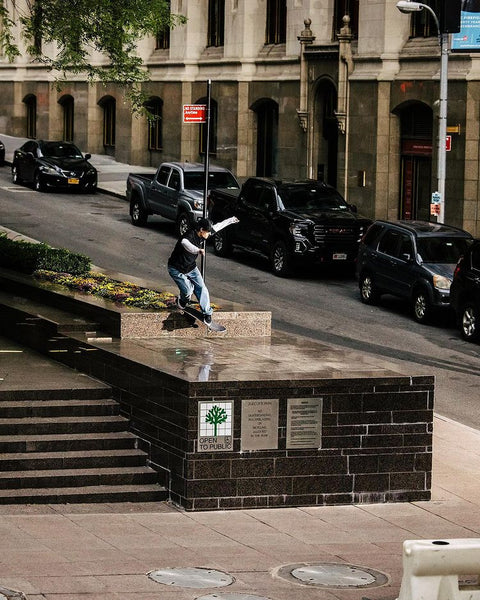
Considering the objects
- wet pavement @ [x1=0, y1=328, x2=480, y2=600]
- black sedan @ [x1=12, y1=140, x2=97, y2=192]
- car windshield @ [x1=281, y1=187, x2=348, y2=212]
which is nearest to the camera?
wet pavement @ [x1=0, y1=328, x2=480, y2=600]

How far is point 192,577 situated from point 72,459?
3348 millimetres

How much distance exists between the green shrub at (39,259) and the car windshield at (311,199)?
1162 cm

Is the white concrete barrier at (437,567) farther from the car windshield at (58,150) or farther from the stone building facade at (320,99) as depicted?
the car windshield at (58,150)

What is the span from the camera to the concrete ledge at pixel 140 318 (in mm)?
17125

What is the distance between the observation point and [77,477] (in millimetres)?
14656

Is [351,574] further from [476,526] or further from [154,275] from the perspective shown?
[154,275]

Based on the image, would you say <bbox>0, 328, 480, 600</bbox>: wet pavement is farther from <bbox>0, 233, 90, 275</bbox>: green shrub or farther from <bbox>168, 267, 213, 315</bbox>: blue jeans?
<bbox>0, 233, 90, 275</bbox>: green shrub

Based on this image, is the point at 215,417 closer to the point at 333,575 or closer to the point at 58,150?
the point at 333,575

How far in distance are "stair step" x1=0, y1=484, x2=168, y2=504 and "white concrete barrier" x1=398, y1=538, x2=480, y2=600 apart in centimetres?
480

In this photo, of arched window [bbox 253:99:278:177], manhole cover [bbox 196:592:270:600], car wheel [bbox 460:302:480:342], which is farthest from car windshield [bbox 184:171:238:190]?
manhole cover [bbox 196:592:270:600]

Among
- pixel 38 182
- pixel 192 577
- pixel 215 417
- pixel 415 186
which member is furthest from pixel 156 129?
pixel 192 577

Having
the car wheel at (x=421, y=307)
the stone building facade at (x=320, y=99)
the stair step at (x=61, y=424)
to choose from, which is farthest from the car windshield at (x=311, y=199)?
the stair step at (x=61, y=424)

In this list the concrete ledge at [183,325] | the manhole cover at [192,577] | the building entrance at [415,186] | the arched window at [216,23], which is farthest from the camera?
the arched window at [216,23]

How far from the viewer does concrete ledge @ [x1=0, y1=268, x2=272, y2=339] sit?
17.1 meters
